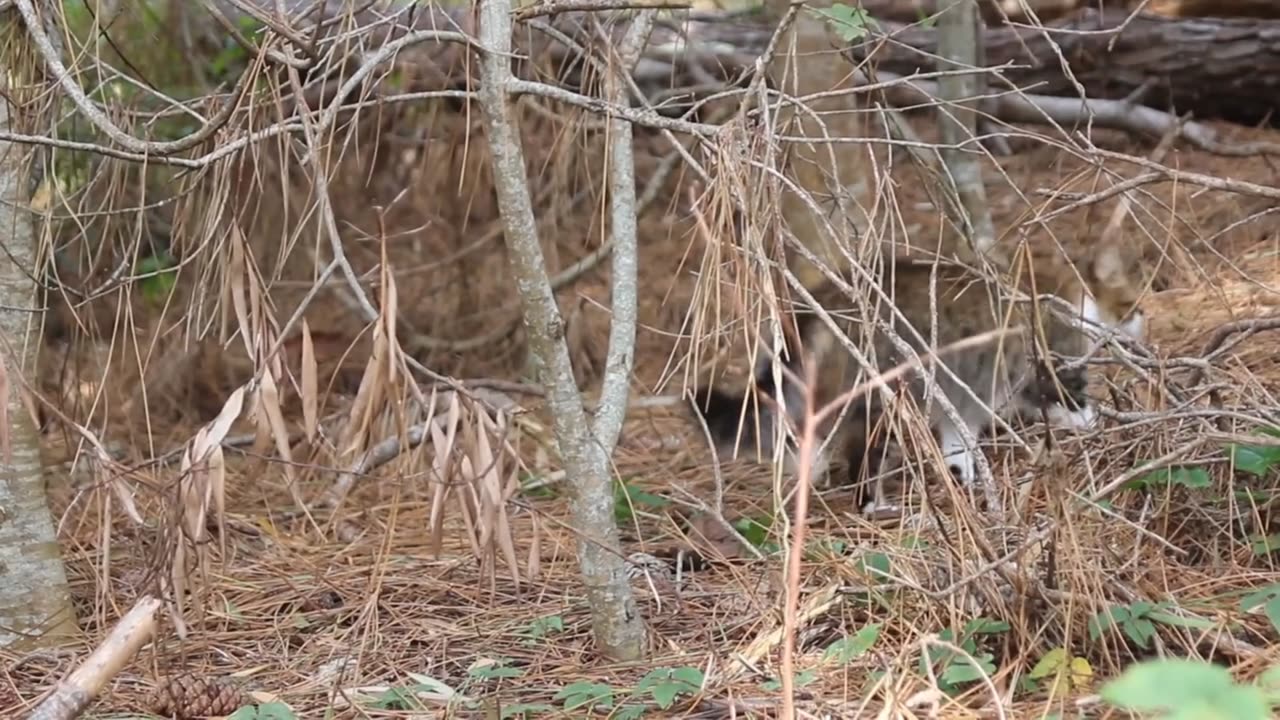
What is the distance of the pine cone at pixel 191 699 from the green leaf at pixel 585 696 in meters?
0.57

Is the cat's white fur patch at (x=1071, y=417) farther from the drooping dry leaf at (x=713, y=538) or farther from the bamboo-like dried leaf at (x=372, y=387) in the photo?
the bamboo-like dried leaf at (x=372, y=387)

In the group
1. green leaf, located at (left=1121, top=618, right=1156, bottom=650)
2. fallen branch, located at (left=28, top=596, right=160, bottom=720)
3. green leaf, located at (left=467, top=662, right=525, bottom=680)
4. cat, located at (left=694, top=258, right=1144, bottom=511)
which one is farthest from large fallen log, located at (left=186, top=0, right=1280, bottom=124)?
fallen branch, located at (left=28, top=596, right=160, bottom=720)

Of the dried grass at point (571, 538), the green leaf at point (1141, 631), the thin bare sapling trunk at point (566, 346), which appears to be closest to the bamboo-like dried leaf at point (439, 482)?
the dried grass at point (571, 538)

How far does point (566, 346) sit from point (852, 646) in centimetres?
69

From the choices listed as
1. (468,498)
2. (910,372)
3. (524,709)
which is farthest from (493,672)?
(910,372)

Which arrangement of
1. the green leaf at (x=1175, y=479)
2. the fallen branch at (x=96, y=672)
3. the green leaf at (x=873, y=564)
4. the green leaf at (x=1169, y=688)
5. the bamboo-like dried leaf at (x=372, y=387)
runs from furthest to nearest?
1. the green leaf at (x=1175, y=479)
2. the green leaf at (x=873, y=564)
3. the bamboo-like dried leaf at (x=372, y=387)
4. the fallen branch at (x=96, y=672)
5. the green leaf at (x=1169, y=688)

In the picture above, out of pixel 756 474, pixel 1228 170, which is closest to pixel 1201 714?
pixel 756 474

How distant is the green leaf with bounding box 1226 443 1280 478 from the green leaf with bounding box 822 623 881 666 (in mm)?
785

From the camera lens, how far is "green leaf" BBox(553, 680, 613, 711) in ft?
6.55

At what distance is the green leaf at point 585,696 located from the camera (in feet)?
6.55

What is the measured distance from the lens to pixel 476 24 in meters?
2.10

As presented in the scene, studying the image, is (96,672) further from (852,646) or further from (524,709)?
(852,646)

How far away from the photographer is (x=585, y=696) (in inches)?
79.1

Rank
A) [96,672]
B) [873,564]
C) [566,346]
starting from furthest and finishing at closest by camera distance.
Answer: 1. [873,564]
2. [566,346]
3. [96,672]
